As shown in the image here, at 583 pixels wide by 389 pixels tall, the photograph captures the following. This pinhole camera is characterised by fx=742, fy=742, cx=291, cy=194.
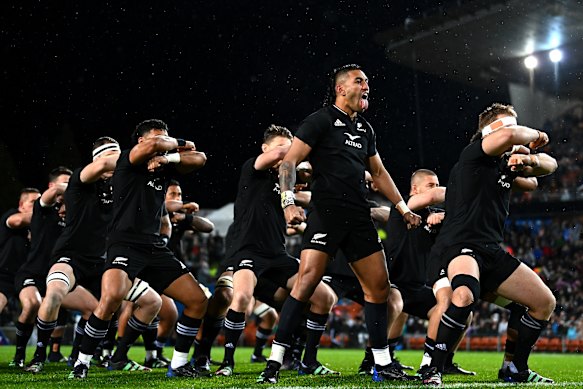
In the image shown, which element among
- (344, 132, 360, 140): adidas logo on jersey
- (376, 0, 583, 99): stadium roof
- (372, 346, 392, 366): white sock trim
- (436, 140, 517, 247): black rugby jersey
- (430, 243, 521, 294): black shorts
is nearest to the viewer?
(430, 243, 521, 294): black shorts

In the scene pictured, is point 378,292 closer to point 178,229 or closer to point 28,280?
point 178,229

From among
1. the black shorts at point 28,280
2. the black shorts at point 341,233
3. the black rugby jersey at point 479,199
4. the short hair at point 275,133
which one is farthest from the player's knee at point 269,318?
the black rugby jersey at point 479,199

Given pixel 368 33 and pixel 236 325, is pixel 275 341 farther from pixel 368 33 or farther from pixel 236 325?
pixel 368 33

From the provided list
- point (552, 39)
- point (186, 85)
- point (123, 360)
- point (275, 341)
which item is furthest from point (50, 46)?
point (275, 341)

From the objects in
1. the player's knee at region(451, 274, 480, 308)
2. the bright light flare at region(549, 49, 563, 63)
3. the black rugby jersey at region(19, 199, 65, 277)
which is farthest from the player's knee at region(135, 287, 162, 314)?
the bright light flare at region(549, 49, 563, 63)

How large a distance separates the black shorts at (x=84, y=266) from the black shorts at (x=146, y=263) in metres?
1.76

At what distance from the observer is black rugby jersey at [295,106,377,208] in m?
6.57

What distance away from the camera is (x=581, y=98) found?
3269 cm

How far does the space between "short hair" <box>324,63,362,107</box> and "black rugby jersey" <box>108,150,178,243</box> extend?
179 cm

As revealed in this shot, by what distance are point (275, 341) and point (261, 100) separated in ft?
96.0

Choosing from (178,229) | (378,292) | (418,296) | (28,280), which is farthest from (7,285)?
(378,292)

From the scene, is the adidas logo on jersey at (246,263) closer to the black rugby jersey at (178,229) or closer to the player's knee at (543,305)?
the black rugby jersey at (178,229)

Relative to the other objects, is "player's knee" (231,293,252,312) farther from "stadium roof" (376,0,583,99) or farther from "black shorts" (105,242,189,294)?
"stadium roof" (376,0,583,99)

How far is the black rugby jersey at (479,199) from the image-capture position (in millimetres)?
6504
